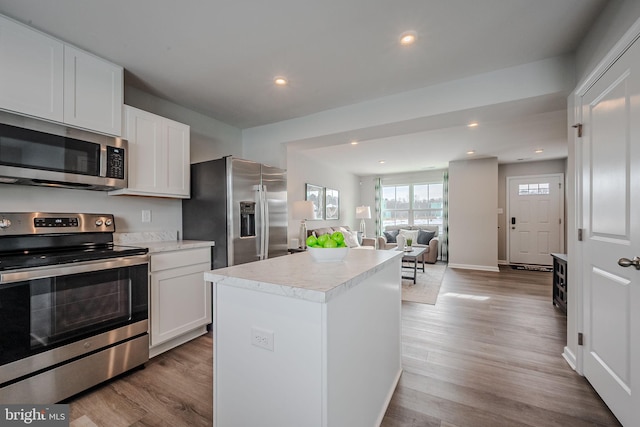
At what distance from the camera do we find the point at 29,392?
5.10ft

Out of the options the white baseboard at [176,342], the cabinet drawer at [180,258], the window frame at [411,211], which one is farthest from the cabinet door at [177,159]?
the window frame at [411,211]

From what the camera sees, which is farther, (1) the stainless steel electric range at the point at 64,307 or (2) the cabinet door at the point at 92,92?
Answer: (2) the cabinet door at the point at 92,92

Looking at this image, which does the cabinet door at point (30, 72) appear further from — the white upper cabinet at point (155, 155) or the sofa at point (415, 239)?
the sofa at point (415, 239)

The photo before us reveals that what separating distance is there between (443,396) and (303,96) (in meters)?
2.82

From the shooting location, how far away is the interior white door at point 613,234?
139cm

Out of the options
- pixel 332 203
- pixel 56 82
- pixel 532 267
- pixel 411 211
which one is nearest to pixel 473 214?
pixel 532 267

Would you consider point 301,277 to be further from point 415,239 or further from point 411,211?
point 411,211

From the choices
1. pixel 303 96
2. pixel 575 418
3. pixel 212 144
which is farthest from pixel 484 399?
pixel 212 144

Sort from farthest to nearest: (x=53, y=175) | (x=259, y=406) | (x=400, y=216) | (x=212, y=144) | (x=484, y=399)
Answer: (x=400, y=216)
(x=212, y=144)
(x=53, y=175)
(x=484, y=399)
(x=259, y=406)

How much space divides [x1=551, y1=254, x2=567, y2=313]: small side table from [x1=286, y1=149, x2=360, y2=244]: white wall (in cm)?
384

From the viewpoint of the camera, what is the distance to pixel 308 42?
1965 mm

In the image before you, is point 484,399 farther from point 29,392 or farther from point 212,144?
point 212,144

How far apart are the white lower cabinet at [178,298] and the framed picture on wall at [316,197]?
3.15 m

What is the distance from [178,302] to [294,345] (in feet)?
6.06
